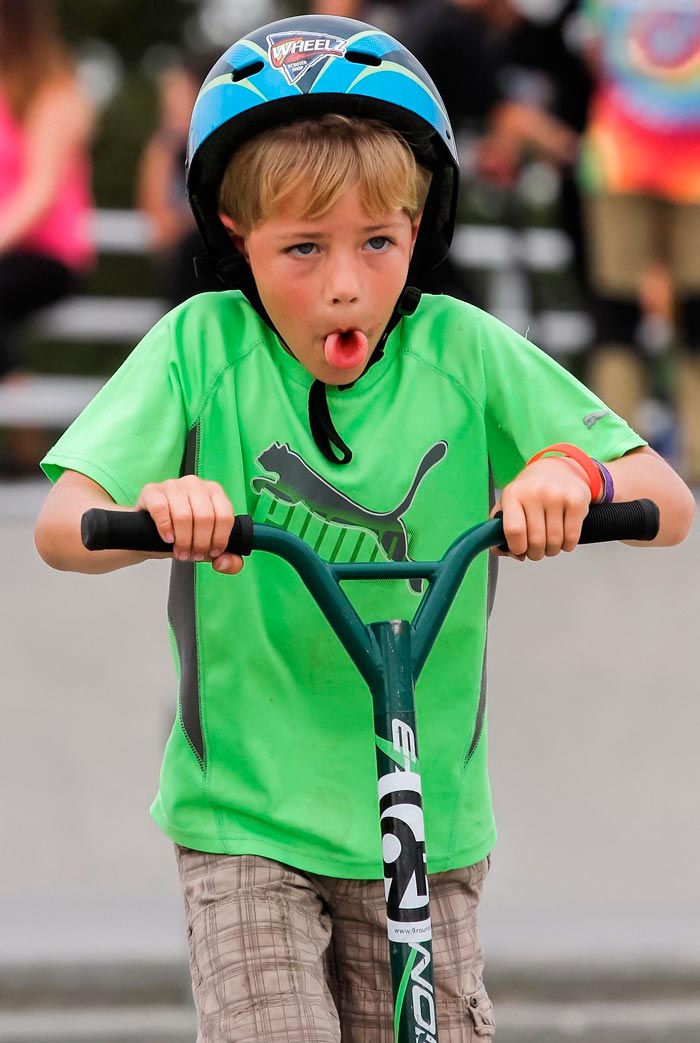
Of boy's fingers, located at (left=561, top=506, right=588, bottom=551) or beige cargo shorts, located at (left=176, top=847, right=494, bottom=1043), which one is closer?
boy's fingers, located at (left=561, top=506, right=588, bottom=551)

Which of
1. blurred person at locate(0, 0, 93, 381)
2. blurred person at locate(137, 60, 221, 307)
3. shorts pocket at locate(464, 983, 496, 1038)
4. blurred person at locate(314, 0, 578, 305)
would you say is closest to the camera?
shorts pocket at locate(464, 983, 496, 1038)

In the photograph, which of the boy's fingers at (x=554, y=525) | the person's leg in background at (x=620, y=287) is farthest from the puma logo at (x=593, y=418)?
the person's leg in background at (x=620, y=287)

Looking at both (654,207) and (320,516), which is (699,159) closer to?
(654,207)

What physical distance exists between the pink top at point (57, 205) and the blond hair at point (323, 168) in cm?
530

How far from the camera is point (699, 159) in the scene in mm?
8266

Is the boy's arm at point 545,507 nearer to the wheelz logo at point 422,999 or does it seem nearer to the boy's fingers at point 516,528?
the boy's fingers at point 516,528

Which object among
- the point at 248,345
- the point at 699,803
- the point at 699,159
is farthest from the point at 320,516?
the point at 699,159

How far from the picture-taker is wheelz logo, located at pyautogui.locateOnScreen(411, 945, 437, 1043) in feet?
8.56

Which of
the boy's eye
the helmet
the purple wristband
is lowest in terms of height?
the purple wristband

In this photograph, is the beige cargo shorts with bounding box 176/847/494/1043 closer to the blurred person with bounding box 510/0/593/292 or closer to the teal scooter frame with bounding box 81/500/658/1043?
the teal scooter frame with bounding box 81/500/658/1043

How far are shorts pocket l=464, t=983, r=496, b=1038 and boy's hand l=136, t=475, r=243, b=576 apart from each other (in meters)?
1.04

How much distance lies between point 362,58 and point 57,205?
17.9 feet

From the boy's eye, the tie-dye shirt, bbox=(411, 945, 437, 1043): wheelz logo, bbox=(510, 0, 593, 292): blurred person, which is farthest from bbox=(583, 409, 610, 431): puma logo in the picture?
bbox=(510, 0, 593, 292): blurred person

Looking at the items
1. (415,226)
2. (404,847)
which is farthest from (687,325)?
(404,847)
